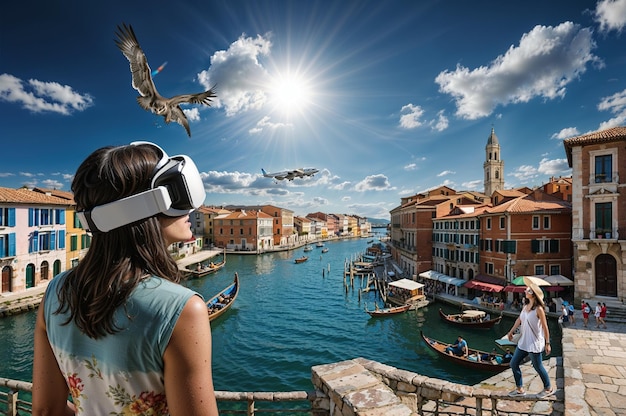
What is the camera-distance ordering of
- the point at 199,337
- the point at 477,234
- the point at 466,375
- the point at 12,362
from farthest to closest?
the point at 477,234 → the point at 12,362 → the point at 466,375 → the point at 199,337

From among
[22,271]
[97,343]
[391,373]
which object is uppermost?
[97,343]

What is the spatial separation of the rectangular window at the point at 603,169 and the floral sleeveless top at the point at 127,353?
24760 millimetres

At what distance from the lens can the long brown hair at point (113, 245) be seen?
1072 millimetres

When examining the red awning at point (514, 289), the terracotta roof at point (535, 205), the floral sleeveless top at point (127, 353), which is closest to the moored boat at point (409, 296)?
the red awning at point (514, 289)

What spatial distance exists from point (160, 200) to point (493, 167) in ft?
240

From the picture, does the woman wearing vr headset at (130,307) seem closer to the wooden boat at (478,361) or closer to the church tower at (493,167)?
the wooden boat at (478,361)

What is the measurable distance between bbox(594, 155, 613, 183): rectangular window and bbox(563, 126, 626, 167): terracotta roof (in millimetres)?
984

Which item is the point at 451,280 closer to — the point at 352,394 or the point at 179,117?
the point at 179,117

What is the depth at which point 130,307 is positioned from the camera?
3.31 feet

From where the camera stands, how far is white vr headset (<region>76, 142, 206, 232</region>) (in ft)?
3.58

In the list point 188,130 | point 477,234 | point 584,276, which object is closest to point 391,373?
point 188,130

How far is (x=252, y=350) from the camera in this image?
18.6 m

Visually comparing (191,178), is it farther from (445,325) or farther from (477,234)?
(477,234)

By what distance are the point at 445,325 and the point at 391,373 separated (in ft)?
61.6
